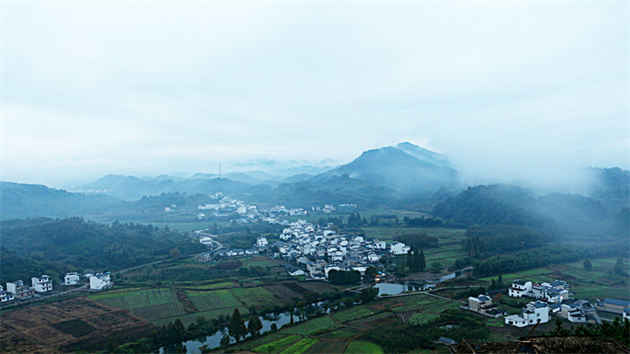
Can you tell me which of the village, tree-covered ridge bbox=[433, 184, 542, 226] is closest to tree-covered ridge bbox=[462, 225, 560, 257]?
the village

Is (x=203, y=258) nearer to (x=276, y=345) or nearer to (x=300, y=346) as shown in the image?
(x=276, y=345)

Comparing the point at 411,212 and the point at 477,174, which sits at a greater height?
the point at 477,174

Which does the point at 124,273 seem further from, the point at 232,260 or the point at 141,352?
the point at 141,352

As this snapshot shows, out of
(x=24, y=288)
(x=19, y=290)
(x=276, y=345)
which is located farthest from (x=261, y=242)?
(x=276, y=345)

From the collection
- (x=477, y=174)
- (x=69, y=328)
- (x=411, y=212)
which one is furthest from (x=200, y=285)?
(x=477, y=174)

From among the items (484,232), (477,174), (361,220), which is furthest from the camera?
(477,174)

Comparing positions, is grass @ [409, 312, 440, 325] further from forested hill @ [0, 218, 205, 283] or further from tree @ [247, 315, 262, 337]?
forested hill @ [0, 218, 205, 283]

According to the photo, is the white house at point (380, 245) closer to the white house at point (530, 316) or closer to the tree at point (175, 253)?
the white house at point (530, 316)

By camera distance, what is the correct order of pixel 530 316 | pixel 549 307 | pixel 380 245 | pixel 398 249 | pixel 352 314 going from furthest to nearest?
pixel 380 245, pixel 398 249, pixel 352 314, pixel 549 307, pixel 530 316
